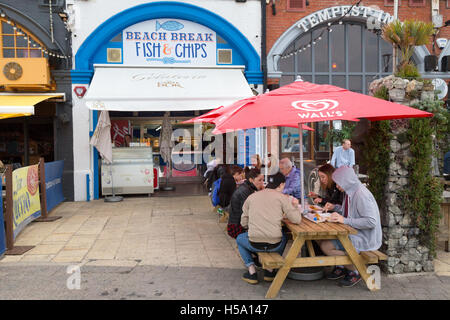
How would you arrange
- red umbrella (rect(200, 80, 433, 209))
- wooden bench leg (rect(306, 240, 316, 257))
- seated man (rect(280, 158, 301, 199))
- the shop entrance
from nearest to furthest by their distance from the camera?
red umbrella (rect(200, 80, 433, 209)), wooden bench leg (rect(306, 240, 316, 257)), seated man (rect(280, 158, 301, 199)), the shop entrance

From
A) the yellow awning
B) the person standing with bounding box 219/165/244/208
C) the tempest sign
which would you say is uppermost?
the tempest sign

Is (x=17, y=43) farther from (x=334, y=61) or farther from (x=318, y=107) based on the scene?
(x=318, y=107)

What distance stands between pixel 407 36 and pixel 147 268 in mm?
4462

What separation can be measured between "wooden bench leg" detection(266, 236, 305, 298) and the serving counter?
7084 millimetres

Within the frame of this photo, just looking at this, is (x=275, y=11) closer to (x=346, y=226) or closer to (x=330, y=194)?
(x=330, y=194)

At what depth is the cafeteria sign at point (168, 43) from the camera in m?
10.8

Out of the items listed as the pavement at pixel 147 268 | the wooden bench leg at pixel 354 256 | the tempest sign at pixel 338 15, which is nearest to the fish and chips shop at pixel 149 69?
the tempest sign at pixel 338 15

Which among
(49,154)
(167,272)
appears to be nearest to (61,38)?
(49,154)

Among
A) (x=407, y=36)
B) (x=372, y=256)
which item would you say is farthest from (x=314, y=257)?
(x=407, y=36)

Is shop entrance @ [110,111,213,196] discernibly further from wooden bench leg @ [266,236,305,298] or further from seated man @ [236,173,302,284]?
wooden bench leg @ [266,236,305,298]

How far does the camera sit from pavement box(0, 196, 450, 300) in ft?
14.1

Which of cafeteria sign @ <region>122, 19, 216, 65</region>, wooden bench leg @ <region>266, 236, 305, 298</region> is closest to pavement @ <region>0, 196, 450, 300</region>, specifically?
wooden bench leg @ <region>266, 236, 305, 298</region>

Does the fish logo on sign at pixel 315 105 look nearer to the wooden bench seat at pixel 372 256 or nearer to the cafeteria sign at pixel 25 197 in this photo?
the wooden bench seat at pixel 372 256

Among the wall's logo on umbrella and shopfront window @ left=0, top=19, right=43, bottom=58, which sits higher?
shopfront window @ left=0, top=19, right=43, bottom=58
